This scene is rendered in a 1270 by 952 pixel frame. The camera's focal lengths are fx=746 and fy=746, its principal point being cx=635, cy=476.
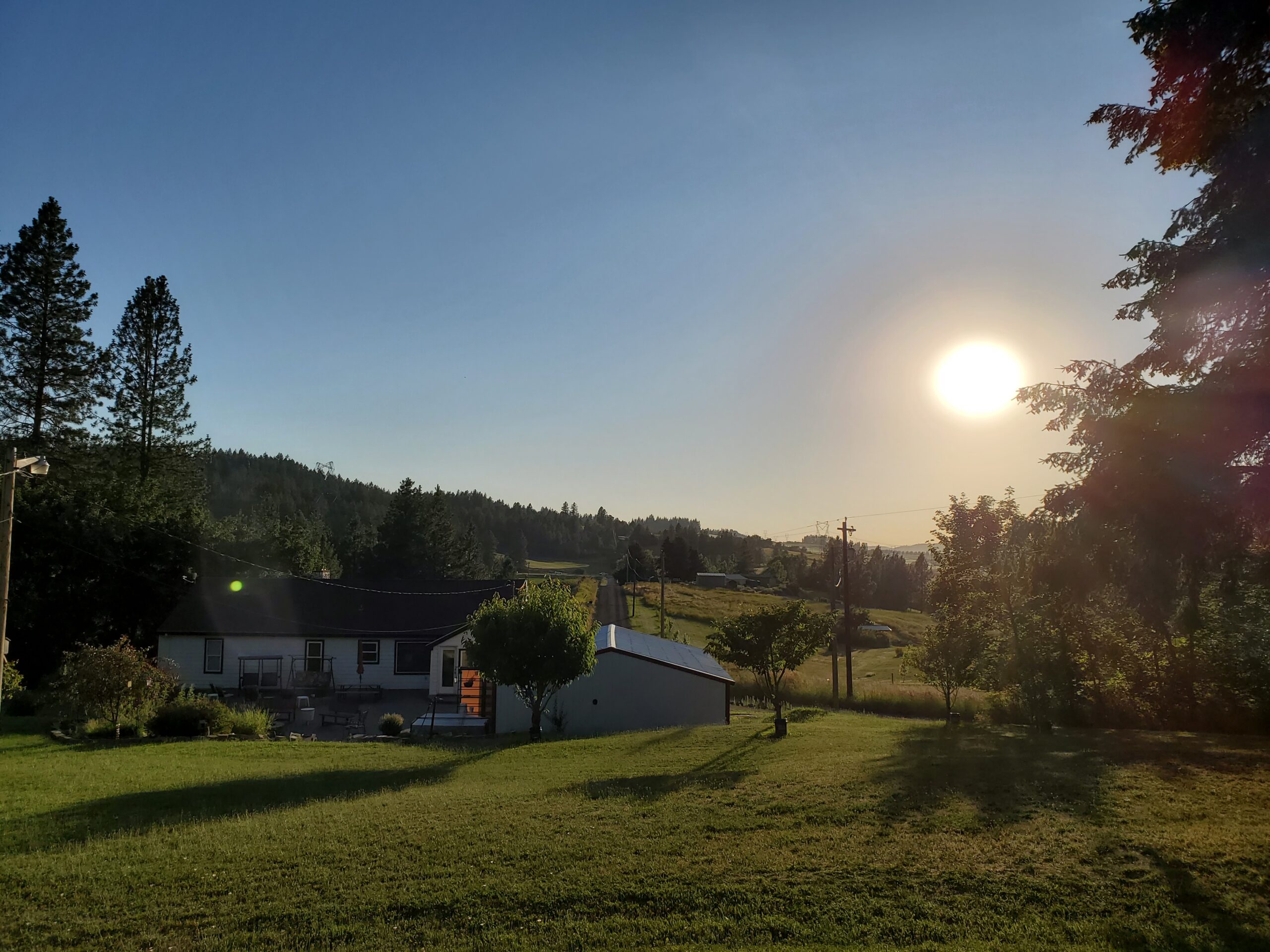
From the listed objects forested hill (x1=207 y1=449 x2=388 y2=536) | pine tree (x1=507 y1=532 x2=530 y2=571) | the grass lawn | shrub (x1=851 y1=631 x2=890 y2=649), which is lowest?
shrub (x1=851 y1=631 x2=890 y2=649)

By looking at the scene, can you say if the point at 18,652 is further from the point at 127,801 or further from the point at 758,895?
the point at 758,895

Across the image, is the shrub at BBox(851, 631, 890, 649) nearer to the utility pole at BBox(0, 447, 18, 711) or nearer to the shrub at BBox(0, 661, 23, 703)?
the shrub at BBox(0, 661, 23, 703)

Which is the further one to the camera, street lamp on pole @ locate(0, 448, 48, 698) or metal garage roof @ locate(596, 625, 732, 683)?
metal garage roof @ locate(596, 625, 732, 683)

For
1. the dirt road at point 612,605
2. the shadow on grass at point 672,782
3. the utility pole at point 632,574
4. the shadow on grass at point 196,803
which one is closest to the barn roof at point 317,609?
the dirt road at point 612,605

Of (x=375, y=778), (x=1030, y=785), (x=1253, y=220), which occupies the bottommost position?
(x=375, y=778)

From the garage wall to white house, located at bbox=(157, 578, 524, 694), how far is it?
314 inches

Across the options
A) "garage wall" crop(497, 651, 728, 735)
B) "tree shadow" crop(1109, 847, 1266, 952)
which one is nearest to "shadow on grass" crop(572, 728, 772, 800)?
"tree shadow" crop(1109, 847, 1266, 952)

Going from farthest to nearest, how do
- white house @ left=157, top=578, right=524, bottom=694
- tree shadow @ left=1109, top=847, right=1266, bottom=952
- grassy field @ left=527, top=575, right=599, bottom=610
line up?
1. grassy field @ left=527, top=575, right=599, bottom=610
2. white house @ left=157, top=578, right=524, bottom=694
3. tree shadow @ left=1109, top=847, right=1266, bottom=952

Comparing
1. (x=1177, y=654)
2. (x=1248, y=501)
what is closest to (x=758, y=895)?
(x=1248, y=501)

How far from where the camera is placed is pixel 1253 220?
32.1 feet

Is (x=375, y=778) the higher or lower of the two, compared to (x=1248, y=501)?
lower

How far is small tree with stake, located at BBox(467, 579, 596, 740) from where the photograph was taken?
21734 mm

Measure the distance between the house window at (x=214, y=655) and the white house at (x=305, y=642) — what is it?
0.11 ft

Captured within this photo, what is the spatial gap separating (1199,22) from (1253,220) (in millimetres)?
2704
